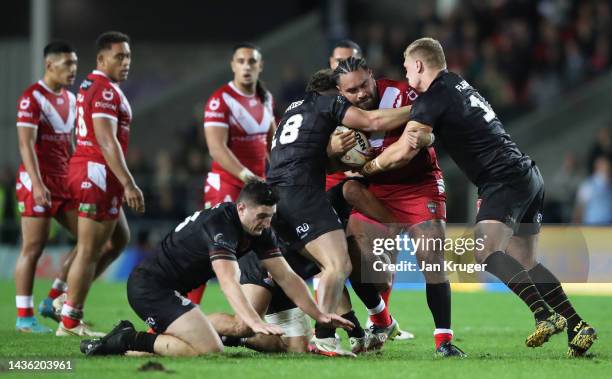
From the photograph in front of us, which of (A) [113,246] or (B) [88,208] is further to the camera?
(A) [113,246]

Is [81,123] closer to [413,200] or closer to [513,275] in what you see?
[413,200]

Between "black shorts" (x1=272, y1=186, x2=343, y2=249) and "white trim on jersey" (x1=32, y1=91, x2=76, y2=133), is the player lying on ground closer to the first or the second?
"black shorts" (x1=272, y1=186, x2=343, y2=249)

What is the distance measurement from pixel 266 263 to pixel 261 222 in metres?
0.39

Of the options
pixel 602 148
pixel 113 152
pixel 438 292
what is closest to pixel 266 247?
pixel 438 292

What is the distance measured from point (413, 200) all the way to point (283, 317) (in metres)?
1.41

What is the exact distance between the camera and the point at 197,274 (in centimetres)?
816

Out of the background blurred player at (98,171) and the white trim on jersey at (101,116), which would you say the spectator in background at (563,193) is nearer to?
the background blurred player at (98,171)

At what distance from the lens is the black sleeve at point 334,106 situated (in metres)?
8.40

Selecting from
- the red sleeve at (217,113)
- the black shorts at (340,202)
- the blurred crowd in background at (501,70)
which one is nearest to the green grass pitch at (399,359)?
the black shorts at (340,202)

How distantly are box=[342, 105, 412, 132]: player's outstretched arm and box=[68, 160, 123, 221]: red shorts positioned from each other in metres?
2.75

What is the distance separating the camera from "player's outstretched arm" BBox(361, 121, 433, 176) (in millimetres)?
8172

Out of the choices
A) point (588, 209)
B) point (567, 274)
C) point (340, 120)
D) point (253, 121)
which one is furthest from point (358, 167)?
point (588, 209)

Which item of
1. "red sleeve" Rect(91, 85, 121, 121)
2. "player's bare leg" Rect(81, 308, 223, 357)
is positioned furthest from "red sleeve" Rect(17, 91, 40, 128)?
"player's bare leg" Rect(81, 308, 223, 357)

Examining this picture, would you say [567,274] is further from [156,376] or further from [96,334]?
[156,376]
